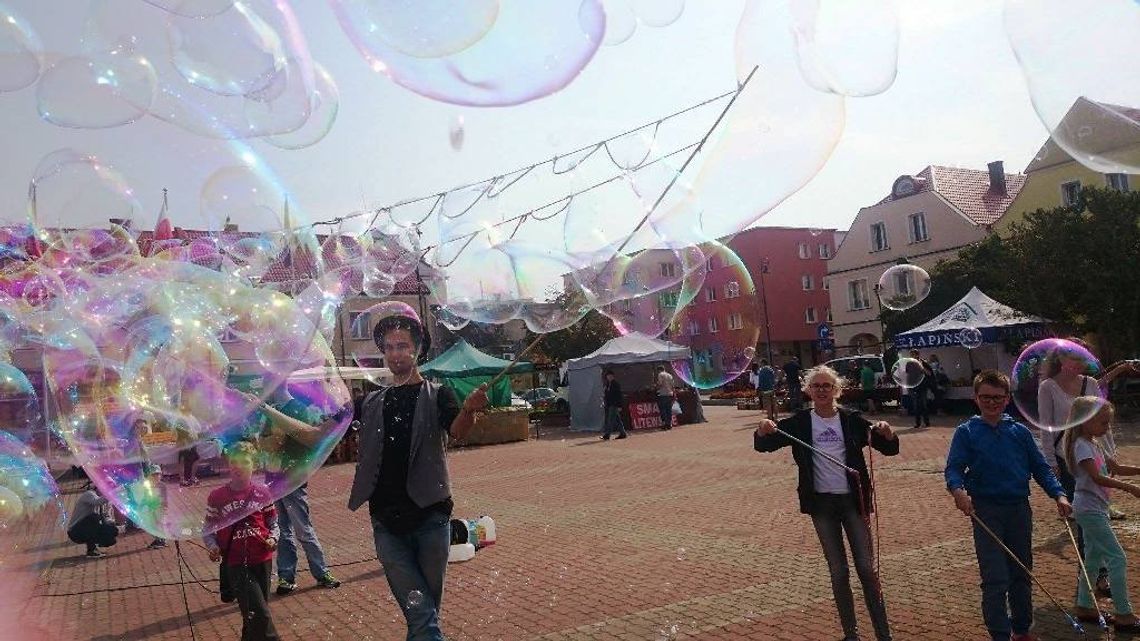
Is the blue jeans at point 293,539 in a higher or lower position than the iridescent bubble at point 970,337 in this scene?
lower

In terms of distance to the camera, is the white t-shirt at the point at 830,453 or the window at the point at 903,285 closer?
the white t-shirt at the point at 830,453

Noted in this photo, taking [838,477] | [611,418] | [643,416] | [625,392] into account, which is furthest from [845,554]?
[625,392]

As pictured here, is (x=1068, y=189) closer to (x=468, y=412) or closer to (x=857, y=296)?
(x=857, y=296)

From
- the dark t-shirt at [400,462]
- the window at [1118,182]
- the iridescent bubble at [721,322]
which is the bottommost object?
the dark t-shirt at [400,462]

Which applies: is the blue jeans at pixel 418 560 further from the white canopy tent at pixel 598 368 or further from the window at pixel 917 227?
the window at pixel 917 227

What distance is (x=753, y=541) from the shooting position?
771 centimetres

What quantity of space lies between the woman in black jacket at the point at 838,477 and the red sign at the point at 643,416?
1974 centimetres

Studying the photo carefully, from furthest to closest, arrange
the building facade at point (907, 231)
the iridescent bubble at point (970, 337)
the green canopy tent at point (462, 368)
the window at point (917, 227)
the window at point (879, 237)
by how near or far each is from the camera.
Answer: the window at point (879, 237) < the window at point (917, 227) < the building facade at point (907, 231) < the green canopy tent at point (462, 368) < the iridescent bubble at point (970, 337)

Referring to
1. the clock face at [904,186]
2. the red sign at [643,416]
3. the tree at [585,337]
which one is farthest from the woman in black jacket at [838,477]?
the clock face at [904,186]

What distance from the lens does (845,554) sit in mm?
4777

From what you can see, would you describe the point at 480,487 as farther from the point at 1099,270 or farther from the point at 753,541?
the point at 1099,270

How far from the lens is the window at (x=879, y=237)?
4134cm

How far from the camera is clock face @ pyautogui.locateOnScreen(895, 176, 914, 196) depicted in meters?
40.9

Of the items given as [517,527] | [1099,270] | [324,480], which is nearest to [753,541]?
[517,527]
